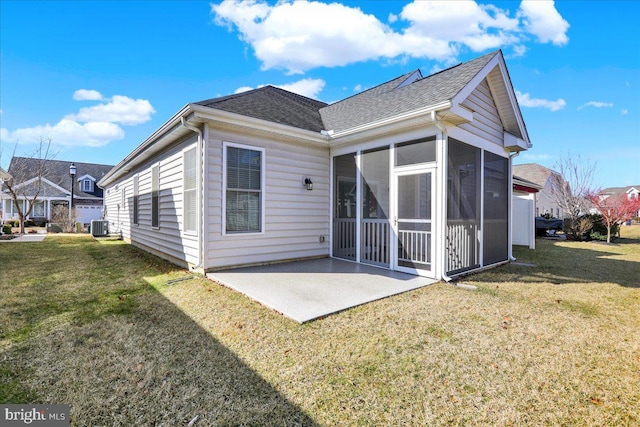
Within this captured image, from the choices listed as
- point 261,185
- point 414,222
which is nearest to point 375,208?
point 414,222

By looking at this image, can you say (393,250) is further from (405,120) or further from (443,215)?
(405,120)

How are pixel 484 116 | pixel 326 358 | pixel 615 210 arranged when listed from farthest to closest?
1. pixel 615 210
2. pixel 484 116
3. pixel 326 358

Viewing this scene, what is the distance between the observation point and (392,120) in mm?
5484

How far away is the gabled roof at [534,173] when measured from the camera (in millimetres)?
26750

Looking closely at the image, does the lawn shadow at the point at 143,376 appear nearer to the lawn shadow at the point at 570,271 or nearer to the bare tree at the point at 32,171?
the lawn shadow at the point at 570,271

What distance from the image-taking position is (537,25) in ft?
28.3

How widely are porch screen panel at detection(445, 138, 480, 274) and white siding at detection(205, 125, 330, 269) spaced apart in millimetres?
2880

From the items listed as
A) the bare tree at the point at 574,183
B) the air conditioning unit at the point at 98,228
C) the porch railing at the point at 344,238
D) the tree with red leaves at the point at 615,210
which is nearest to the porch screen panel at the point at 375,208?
the porch railing at the point at 344,238

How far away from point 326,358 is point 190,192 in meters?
4.77

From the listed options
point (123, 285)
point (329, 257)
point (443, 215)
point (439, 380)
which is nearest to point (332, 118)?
point (329, 257)

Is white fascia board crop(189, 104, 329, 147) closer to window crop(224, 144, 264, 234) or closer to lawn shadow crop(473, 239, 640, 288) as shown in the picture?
window crop(224, 144, 264, 234)

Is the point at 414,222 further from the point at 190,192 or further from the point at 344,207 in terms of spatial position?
the point at 190,192

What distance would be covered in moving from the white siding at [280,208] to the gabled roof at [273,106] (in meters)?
0.50

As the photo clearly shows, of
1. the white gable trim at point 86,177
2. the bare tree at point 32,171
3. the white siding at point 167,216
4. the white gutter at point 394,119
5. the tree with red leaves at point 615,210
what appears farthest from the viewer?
the white gable trim at point 86,177
